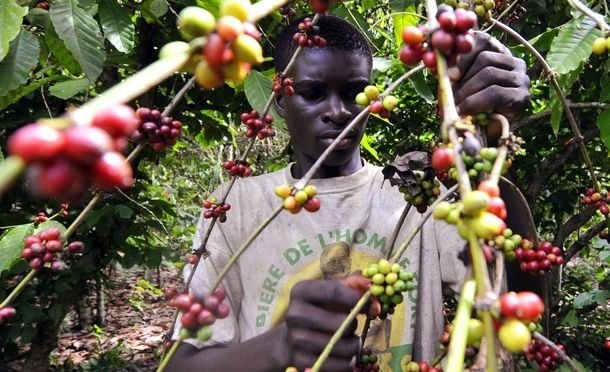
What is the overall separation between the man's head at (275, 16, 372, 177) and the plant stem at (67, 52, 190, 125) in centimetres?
112

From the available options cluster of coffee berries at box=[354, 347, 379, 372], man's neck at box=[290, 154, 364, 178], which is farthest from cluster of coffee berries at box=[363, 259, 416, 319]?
man's neck at box=[290, 154, 364, 178]

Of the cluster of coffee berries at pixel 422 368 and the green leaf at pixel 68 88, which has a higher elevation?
the green leaf at pixel 68 88

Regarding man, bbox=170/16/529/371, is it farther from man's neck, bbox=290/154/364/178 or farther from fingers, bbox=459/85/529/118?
fingers, bbox=459/85/529/118

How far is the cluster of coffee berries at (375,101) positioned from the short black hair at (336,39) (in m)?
0.66

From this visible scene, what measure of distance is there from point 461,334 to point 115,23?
4.50 ft

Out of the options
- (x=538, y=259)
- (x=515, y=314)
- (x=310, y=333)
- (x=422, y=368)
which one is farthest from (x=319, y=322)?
(x=515, y=314)

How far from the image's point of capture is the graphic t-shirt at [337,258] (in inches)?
56.6

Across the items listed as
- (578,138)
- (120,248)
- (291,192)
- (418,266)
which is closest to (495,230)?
(291,192)

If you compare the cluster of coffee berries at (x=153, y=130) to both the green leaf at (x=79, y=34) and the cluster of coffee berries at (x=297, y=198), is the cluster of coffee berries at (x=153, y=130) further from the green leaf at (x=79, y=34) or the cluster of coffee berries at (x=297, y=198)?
the green leaf at (x=79, y=34)

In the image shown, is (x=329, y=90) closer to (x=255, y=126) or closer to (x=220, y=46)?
(x=255, y=126)

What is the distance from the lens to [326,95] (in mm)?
1479

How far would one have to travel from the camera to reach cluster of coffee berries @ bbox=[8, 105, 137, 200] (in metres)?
0.23

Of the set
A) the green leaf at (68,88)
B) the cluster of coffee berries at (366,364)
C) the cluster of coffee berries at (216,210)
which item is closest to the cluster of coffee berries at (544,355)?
the cluster of coffee berries at (366,364)

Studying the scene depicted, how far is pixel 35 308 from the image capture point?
251 centimetres
